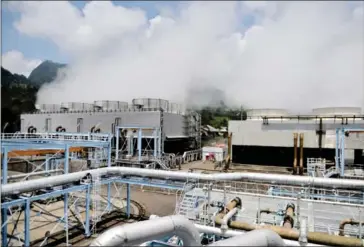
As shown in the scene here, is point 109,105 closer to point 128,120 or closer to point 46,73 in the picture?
point 128,120

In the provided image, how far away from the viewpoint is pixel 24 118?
165 ft

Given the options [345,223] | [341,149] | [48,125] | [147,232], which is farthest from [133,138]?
[147,232]

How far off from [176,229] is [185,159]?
30.1m

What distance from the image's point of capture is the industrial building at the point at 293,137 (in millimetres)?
29984

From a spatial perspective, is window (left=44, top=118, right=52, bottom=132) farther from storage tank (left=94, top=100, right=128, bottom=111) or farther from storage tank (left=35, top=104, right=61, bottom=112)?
storage tank (left=94, top=100, right=128, bottom=111)

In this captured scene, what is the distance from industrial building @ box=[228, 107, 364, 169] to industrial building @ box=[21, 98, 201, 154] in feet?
28.7

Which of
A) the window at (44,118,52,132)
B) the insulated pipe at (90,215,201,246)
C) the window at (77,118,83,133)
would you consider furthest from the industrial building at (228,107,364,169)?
the window at (44,118,52,132)

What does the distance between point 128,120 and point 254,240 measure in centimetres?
3348

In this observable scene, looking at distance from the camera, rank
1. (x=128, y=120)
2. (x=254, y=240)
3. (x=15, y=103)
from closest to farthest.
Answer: (x=254, y=240) → (x=128, y=120) → (x=15, y=103)

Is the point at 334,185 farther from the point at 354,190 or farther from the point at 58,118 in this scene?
the point at 58,118

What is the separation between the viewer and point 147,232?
6.65 metres

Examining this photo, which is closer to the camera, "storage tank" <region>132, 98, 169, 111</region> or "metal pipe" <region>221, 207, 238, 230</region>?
"metal pipe" <region>221, 207, 238, 230</region>

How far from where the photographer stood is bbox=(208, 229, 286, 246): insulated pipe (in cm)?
604

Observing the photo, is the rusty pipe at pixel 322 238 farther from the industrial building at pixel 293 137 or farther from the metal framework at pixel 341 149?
the industrial building at pixel 293 137
